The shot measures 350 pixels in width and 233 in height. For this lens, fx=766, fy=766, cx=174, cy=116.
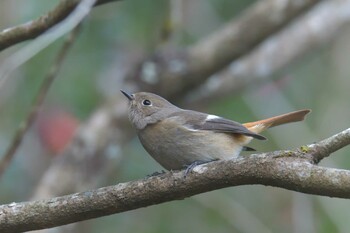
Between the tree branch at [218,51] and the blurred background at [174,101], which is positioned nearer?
the tree branch at [218,51]

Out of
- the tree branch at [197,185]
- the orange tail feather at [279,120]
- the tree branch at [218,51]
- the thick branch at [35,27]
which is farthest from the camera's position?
the tree branch at [218,51]

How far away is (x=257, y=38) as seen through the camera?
248 inches

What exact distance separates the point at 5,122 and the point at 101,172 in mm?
1643

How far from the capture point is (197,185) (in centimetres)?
305

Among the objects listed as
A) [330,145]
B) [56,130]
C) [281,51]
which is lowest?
[330,145]

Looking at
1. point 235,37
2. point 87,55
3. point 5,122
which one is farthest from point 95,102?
point 235,37

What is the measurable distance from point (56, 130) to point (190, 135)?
9.08 ft

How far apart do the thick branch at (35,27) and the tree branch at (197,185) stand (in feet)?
2.73

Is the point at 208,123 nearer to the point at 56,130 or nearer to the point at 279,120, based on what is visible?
the point at 279,120

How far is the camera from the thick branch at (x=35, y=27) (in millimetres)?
3627

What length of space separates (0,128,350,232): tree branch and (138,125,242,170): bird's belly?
1001 mm

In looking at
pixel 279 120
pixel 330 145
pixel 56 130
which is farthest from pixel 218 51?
pixel 330 145

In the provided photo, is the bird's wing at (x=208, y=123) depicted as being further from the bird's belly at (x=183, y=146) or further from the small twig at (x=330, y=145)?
the small twig at (x=330, y=145)

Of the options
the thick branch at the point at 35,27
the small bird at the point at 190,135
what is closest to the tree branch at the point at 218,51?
the small bird at the point at 190,135
